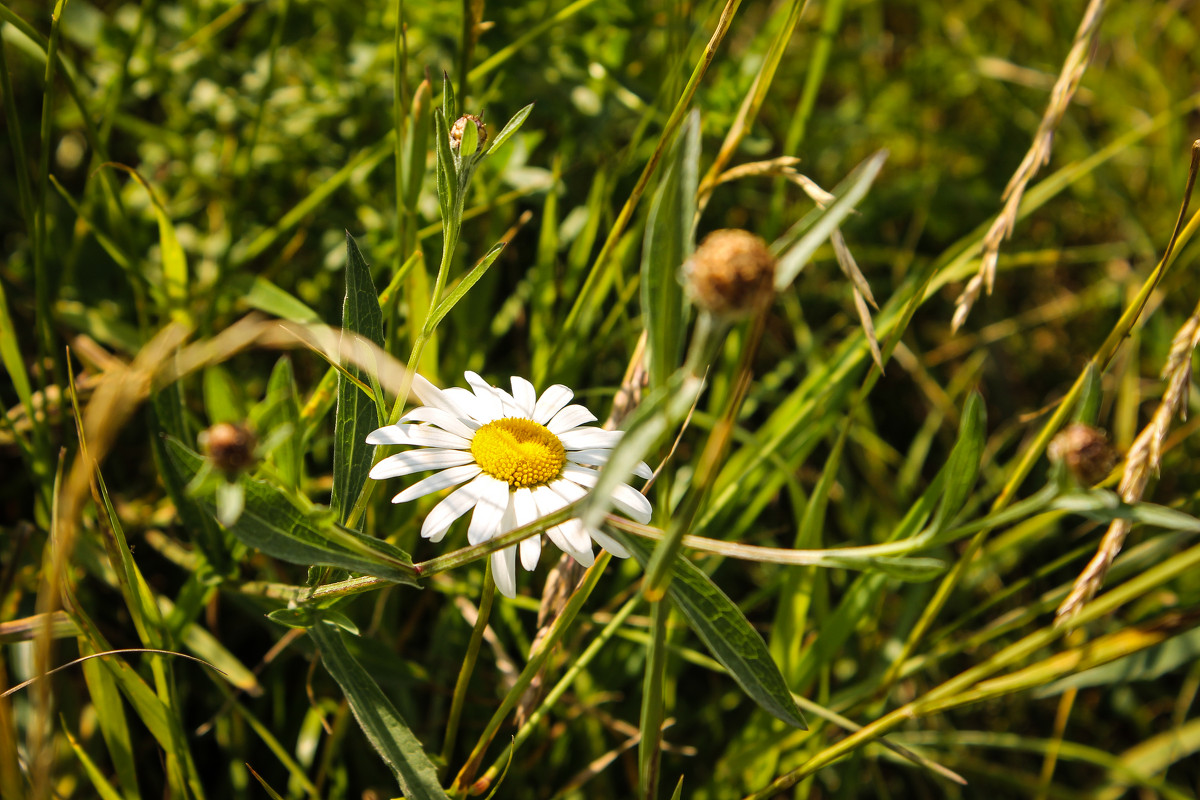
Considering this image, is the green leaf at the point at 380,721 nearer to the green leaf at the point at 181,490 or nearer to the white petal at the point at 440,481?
the white petal at the point at 440,481

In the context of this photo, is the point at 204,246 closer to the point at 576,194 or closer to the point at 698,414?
the point at 576,194

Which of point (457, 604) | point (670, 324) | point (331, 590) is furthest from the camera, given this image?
point (457, 604)

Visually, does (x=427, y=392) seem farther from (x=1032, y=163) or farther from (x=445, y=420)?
(x=1032, y=163)

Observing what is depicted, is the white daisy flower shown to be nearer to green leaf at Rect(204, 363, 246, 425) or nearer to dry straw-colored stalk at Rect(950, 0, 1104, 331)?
green leaf at Rect(204, 363, 246, 425)

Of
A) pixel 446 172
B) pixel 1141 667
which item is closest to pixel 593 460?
pixel 446 172

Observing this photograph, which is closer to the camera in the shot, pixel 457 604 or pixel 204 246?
pixel 457 604

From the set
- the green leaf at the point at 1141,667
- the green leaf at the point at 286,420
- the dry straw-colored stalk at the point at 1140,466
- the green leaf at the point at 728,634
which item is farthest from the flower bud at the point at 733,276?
the green leaf at the point at 1141,667

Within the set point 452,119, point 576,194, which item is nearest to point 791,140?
point 576,194

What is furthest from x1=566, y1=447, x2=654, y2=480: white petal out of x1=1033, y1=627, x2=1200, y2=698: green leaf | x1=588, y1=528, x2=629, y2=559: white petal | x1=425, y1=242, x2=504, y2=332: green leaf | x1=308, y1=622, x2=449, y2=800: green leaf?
x1=1033, y1=627, x2=1200, y2=698: green leaf
